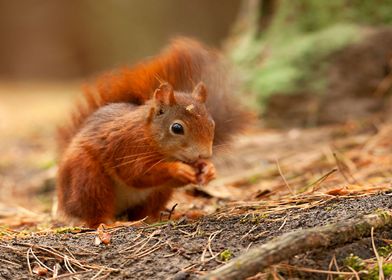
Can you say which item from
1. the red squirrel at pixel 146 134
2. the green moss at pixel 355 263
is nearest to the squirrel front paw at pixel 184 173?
the red squirrel at pixel 146 134

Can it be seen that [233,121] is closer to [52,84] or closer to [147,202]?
→ [147,202]

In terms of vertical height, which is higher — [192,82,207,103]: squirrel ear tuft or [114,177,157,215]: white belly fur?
[192,82,207,103]: squirrel ear tuft

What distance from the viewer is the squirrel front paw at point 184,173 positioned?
8.33ft

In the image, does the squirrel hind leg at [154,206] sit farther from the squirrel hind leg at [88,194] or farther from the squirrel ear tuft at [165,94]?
the squirrel ear tuft at [165,94]

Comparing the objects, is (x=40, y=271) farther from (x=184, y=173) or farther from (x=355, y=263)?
(x=355, y=263)

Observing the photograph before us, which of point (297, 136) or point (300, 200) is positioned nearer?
point (300, 200)

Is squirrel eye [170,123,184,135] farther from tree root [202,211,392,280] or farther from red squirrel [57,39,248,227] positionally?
tree root [202,211,392,280]

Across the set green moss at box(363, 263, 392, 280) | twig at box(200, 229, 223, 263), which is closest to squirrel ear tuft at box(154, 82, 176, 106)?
twig at box(200, 229, 223, 263)

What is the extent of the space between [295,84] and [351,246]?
10.1ft

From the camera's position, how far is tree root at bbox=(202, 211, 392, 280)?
5.58 feet

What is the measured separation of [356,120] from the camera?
4.80m

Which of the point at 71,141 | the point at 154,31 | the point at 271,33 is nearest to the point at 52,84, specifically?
the point at 154,31

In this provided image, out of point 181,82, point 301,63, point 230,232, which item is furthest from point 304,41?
point 230,232

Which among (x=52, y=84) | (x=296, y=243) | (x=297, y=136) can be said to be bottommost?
(x=52, y=84)
